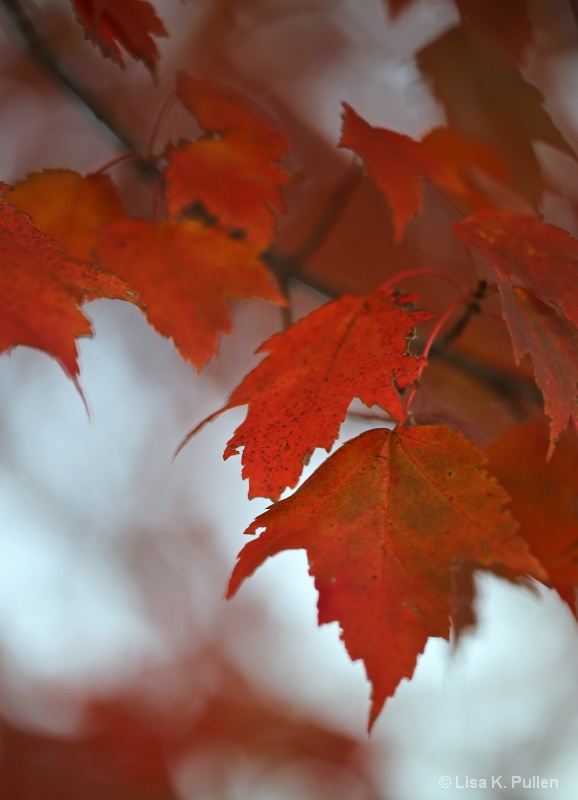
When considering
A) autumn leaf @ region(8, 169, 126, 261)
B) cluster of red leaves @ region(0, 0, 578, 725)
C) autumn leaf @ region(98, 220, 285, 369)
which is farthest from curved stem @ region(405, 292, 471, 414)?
autumn leaf @ region(8, 169, 126, 261)

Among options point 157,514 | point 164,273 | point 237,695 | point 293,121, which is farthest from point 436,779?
point 293,121

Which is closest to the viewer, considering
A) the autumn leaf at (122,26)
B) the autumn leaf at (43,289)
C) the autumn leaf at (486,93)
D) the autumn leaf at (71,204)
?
the autumn leaf at (43,289)

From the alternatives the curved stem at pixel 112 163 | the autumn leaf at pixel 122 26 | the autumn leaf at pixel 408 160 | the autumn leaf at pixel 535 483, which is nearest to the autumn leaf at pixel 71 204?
the curved stem at pixel 112 163

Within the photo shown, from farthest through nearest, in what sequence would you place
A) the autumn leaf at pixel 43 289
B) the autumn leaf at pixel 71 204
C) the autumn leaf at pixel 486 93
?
the autumn leaf at pixel 486 93 < the autumn leaf at pixel 71 204 < the autumn leaf at pixel 43 289

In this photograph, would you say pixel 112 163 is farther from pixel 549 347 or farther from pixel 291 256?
pixel 549 347

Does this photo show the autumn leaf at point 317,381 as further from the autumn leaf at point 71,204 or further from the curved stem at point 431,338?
the autumn leaf at point 71,204

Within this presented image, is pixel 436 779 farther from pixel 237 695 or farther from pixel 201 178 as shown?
pixel 201 178

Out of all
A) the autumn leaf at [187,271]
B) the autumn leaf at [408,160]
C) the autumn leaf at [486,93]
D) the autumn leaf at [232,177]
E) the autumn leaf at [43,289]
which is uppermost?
the autumn leaf at [486,93]
